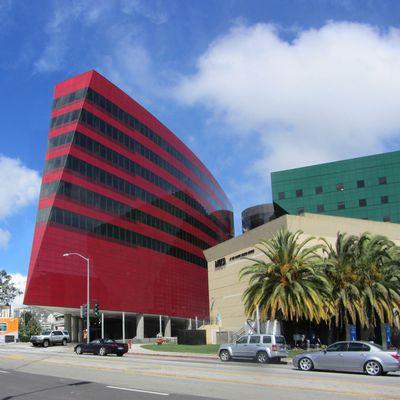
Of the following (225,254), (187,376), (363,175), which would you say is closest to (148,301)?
(225,254)

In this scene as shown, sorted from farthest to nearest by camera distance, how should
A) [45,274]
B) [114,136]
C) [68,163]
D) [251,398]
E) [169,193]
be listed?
[169,193]
[114,136]
[68,163]
[45,274]
[251,398]

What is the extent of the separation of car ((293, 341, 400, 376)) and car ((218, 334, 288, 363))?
5.44 metres

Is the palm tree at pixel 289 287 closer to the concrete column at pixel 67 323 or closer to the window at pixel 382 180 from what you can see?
the concrete column at pixel 67 323

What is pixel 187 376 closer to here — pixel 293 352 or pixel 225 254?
pixel 293 352

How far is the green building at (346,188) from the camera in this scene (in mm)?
→ 84750

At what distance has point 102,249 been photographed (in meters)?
65.6

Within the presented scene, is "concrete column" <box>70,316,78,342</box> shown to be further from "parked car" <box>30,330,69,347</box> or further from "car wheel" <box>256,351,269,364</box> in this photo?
"car wheel" <box>256,351,269,364</box>

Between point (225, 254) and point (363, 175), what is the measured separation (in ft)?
115

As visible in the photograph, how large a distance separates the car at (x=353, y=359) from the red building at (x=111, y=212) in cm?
4117

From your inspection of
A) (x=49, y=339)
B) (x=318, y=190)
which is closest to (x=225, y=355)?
(x=49, y=339)

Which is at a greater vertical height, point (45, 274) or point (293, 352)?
point (45, 274)

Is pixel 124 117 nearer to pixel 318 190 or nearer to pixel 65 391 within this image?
pixel 318 190

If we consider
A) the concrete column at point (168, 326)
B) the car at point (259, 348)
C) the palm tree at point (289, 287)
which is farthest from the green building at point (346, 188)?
the car at point (259, 348)

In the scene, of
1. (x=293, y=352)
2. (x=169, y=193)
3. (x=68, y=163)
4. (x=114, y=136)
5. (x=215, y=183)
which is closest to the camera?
(x=293, y=352)
